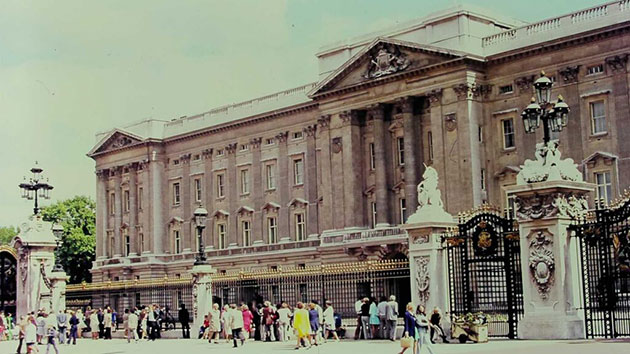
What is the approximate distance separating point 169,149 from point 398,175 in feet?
90.5

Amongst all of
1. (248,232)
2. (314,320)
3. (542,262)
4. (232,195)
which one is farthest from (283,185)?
(542,262)

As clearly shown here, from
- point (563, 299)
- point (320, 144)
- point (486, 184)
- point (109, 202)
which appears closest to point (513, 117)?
point (486, 184)

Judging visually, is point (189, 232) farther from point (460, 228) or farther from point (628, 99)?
point (460, 228)

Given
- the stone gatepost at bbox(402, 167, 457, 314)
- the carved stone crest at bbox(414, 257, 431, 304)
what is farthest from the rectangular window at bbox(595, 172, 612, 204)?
the carved stone crest at bbox(414, 257, 431, 304)

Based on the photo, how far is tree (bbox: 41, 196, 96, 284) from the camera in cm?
9769

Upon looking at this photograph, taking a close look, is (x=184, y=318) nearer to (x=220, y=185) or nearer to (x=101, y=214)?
(x=220, y=185)

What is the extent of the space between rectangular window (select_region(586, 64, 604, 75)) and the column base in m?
31.5

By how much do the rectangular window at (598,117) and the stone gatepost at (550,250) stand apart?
29771mm

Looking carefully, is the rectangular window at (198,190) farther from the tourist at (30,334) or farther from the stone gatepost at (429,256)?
the stone gatepost at (429,256)

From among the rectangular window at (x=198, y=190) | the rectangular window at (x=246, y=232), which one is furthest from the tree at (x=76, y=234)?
the rectangular window at (x=246, y=232)

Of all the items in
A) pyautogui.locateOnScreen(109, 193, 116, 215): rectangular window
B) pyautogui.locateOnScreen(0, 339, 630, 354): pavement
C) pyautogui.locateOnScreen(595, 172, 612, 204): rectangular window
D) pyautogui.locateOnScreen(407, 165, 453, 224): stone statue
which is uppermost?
pyautogui.locateOnScreen(109, 193, 116, 215): rectangular window

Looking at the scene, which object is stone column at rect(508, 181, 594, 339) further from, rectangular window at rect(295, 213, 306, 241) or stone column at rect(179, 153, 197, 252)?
stone column at rect(179, 153, 197, 252)

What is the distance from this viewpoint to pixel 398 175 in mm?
62719

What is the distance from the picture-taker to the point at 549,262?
23312 millimetres
